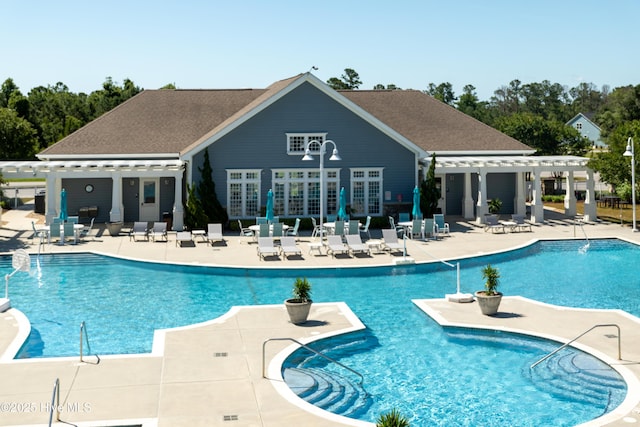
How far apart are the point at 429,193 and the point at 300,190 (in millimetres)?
6453

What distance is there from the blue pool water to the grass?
22.8ft

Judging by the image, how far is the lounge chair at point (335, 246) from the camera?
2717 centimetres

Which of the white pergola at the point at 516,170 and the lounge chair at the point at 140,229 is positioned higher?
the white pergola at the point at 516,170

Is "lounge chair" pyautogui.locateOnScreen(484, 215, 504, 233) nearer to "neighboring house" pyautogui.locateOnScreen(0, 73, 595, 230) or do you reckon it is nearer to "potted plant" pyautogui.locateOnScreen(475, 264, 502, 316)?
"neighboring house" pyautogui.locateOnScreen(0, 73, 595, 230)

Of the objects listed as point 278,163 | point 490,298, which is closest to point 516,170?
point 278,163

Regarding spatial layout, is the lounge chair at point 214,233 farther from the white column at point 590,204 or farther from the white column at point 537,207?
the white column at point 590,204

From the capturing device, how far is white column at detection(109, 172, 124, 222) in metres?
34.0

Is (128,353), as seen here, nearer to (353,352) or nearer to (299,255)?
(353,352)

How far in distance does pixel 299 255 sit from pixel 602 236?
1431 centimetres

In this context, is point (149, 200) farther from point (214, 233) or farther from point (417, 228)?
point (417, 228)

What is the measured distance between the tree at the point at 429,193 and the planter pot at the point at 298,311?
63.2 ft

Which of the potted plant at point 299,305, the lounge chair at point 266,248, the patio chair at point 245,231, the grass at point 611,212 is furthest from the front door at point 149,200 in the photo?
the grass at point 611,212

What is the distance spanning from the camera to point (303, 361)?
49.2 ft

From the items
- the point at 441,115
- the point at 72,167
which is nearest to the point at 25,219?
the point at 72,167
